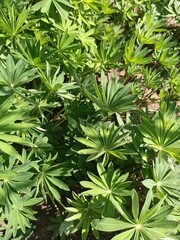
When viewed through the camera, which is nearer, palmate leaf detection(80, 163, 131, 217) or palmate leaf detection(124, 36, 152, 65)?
palmate leaf detection(80, 163, 131, 217)

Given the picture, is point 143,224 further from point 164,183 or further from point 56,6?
point 56,6

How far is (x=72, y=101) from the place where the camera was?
2.40m

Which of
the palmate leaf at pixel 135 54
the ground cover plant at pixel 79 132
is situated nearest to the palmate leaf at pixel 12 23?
the ground cover plant at pixel 79 132

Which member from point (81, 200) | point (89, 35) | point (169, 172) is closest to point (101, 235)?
point (81, 200)

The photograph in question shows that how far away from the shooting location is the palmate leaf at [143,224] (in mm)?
1901

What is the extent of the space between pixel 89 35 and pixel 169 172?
1013mm

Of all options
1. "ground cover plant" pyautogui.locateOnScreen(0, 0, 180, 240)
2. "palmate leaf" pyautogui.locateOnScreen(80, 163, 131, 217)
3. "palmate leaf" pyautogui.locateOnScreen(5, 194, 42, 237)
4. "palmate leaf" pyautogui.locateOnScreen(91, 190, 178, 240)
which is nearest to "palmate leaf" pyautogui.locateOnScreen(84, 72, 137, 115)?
"ground cover plant" pyautogui.locateOnScreen(0, 0, 180, 240)

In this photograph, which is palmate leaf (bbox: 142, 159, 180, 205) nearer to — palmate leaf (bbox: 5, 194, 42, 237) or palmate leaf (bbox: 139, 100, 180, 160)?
palmate leaf (bbox: 139, 100, 180, 160)

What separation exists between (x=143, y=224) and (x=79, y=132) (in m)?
0.63

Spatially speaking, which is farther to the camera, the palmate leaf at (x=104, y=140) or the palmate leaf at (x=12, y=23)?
the palmate leaf at (x=12, y=23)

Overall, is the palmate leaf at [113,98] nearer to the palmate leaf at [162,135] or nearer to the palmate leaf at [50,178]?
the palmate leaf at [162,135]

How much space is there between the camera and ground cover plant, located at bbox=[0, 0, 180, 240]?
1.99m

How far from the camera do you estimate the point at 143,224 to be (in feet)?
6.32

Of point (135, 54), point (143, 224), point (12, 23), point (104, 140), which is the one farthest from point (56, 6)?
point (143, 224)
